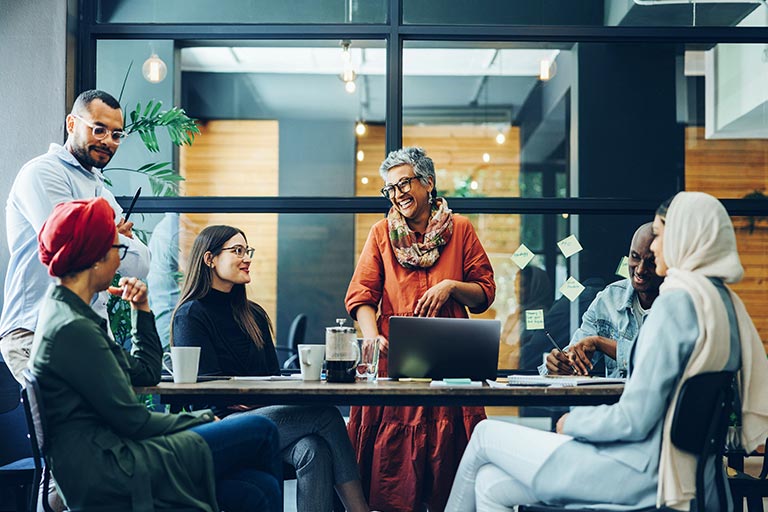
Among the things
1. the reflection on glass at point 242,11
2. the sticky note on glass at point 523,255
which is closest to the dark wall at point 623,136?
the sticky note on glass at point 523,255

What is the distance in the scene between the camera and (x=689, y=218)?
245 centimetres

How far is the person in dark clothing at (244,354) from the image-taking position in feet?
10.7

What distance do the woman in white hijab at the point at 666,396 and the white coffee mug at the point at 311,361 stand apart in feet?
2.40

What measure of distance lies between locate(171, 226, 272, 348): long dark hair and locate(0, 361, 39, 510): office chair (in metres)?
0.75

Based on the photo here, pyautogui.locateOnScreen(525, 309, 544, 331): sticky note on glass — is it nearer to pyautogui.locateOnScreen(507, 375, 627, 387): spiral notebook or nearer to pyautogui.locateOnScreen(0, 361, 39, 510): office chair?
pyautogui.locateOnScreen(507, 375, 627, 387): spiral notebook

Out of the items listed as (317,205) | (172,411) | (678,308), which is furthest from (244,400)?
(317,205)

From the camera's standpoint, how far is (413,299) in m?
3.72

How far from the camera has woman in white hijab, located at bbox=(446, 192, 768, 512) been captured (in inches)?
92.8

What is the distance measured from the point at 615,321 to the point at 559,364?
1.48 feet

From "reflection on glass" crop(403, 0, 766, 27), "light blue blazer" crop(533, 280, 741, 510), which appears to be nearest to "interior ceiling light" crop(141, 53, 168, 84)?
"reflection on glass" crop(403, 0, 766, 27)

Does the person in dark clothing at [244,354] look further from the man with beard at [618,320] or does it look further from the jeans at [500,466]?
the man with beard at [618,320]

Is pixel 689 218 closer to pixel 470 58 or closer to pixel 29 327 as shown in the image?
pixel 29 327

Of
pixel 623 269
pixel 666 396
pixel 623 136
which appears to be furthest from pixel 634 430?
pixel 623 136

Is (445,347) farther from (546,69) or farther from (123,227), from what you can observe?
(546,69)
